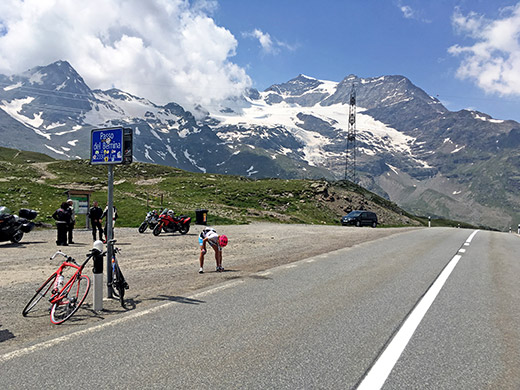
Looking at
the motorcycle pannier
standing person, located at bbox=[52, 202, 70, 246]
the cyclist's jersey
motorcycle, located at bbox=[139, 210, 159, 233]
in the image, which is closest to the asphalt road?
the cyclist's jersey

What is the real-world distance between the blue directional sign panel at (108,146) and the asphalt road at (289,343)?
329 centimetres

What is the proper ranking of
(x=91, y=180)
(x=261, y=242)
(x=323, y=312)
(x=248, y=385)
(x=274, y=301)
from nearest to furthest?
(x=248, y=385)
(x=323, y=312)
(x=274, y=301)
(x=261, y=242)
(x=91, y=180)

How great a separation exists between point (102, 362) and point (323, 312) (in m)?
3.88

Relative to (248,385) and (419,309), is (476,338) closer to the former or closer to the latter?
(419,309)

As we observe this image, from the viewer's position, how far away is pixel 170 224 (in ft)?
75.0

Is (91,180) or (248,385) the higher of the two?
(91,180)

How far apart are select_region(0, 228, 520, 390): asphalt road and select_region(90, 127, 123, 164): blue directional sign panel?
3.29m

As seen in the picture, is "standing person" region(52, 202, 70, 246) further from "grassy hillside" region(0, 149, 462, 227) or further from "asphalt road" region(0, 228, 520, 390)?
"asphalt road" region(0, 228, 520, 390)

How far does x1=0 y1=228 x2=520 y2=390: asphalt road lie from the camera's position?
4371mm

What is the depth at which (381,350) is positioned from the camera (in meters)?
5.26

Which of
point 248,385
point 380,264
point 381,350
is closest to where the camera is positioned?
point 248,385

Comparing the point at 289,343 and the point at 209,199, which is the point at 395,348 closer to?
the point at 289,343

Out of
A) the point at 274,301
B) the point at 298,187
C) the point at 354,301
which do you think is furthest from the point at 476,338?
the point at 298,187

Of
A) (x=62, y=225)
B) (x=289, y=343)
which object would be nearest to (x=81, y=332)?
(x=289, y=343)
